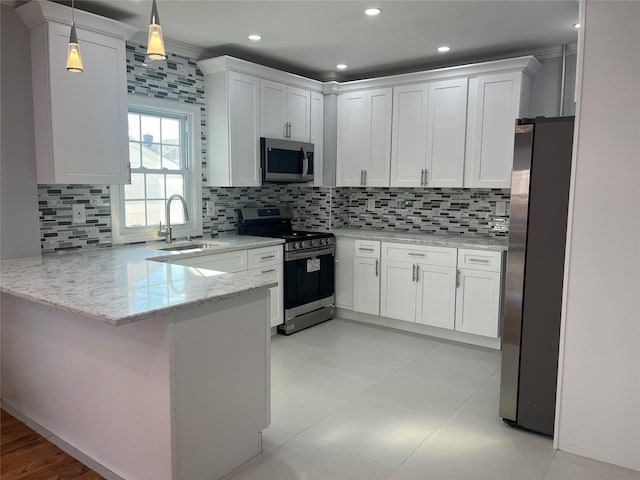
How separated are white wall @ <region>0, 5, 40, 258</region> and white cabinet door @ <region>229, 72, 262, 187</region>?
4.99 ft

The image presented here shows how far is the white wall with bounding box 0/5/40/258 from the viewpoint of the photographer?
2875 mm

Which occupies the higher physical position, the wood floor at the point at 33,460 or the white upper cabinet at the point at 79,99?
the white upper cabinet at the point at 79,99

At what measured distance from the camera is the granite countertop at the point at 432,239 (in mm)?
3902

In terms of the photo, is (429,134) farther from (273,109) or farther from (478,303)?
(478,303)

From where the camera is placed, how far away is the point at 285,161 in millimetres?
4488

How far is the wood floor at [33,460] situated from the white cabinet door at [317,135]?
3286mm

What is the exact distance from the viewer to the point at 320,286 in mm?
4590

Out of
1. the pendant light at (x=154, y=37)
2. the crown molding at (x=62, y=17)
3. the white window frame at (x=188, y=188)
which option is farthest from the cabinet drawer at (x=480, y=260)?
the crown molding at (x=62, y=17)

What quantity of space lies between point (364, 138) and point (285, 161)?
0.86m

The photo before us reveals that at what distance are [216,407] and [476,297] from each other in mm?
2553

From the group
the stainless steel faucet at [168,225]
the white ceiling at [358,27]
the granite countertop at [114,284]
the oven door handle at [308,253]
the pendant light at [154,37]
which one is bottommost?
the oven door handle at [308,253]

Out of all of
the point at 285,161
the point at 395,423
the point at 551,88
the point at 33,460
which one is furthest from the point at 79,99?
the point at 551,88

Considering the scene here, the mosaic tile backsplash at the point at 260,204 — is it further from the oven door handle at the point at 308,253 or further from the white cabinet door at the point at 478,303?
the white cabinet door at the point at 478,303

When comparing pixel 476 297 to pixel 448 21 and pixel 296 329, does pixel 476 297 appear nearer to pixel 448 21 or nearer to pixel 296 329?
pixel 296 329
